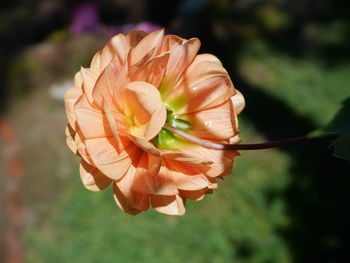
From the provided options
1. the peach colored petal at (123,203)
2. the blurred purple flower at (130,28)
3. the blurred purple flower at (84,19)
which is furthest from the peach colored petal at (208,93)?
the blurred purple flower at (84,19)

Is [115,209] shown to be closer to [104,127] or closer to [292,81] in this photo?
[292,81]

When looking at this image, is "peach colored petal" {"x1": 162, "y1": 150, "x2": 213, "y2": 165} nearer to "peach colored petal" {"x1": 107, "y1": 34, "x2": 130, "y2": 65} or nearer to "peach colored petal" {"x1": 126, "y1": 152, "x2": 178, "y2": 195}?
"peach colored petal" {"x1": 126, "y1": 152, "x2": 178, "y2": 195}

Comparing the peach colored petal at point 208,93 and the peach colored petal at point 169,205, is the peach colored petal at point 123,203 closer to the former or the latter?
the peach colored petal at point 169,205

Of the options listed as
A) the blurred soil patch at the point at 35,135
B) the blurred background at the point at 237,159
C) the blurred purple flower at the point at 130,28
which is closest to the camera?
the blurred background at the point at 237,159

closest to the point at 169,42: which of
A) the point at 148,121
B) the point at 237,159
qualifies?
the point at 148,121

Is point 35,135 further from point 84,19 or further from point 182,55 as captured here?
point 182,55

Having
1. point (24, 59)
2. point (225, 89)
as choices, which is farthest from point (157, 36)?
point (24, 59)
